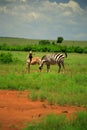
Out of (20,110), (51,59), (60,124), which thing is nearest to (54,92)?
(20,110)

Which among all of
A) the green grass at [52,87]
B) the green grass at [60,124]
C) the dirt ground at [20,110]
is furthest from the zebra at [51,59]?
the green grass at [60,124]

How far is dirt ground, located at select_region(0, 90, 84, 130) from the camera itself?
8.41 m

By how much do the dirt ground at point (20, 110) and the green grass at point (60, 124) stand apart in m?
0.45

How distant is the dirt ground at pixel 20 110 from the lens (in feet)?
27.6

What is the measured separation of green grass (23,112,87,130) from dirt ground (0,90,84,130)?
0.45m

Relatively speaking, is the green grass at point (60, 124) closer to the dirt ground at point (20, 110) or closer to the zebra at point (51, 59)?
the dirt ground at point (20, 110)

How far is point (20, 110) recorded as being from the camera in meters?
9.88

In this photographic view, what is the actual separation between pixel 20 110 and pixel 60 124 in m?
2.26

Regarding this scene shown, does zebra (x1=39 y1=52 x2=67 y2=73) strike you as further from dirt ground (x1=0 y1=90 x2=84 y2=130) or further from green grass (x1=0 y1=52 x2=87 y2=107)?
dirt ground (x1=0 y1=90 x2=84 y2=130)

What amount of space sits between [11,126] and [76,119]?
1.51 meters

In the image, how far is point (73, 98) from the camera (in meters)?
11.7

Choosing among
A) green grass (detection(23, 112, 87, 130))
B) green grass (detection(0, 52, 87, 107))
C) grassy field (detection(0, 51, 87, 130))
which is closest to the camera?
green grass (detection(23, 112, 87, 130))

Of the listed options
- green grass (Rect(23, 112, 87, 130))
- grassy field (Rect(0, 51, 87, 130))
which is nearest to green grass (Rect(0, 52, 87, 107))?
grassy field (Rect(0, 51, 87, 130))

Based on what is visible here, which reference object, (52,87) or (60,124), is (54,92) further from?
(60,124)
